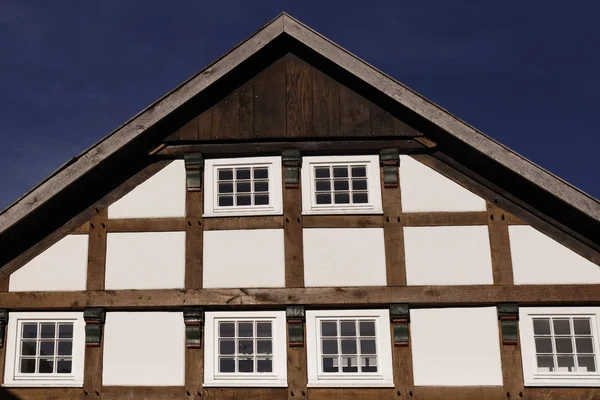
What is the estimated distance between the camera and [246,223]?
12852mm

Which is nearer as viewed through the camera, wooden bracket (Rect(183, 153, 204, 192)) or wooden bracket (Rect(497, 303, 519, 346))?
wooden bracket (Rect(497, 303, 519, 346))

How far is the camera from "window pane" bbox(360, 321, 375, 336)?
1230 cm

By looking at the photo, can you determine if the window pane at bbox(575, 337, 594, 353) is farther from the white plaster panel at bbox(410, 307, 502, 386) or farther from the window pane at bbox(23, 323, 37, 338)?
the window pane at bbox(23, 323, 37, 338)

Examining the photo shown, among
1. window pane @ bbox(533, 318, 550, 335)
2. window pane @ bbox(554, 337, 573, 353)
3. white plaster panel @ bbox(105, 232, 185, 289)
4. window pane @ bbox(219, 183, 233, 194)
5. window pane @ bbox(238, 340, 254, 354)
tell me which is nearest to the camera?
window pane @ bbox(554, 337, 573, 353)

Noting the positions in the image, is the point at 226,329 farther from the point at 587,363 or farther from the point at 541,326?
the point at 587,363

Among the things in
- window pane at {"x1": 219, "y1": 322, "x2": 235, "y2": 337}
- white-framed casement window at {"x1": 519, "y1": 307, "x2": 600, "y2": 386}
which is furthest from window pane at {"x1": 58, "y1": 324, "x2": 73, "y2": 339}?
white-framed casement window at {"x1": 519, "y1": 307, "x2": 600, "y2": 386}

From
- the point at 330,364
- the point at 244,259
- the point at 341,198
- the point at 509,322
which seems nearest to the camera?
the point at 509,322

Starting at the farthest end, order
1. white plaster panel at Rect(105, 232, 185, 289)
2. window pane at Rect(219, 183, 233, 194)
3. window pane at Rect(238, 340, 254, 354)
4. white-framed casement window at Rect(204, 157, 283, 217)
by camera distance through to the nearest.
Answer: window pane at Rect(219, 183, 233, 194), white-framed casement window at Rect(204, 157, 283, 217), white plaster panel at Rect(105, 232, 185, 289), window pane at Rect(238, 340, 254, 354)

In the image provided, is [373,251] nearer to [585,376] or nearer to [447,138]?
[447,138]

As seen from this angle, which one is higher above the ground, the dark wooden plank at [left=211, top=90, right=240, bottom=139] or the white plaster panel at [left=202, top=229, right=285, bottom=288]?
the dark wooden plank at [left=211, top=90, right=240, bottom=139]

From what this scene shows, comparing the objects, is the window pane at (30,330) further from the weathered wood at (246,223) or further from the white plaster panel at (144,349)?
the weathered wood at (246,223)

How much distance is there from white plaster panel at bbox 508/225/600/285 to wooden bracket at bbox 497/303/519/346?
17.3 inches

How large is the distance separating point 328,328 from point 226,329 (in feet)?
4.96

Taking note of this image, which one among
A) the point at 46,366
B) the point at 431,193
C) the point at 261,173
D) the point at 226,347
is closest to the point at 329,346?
the point at 226,347
